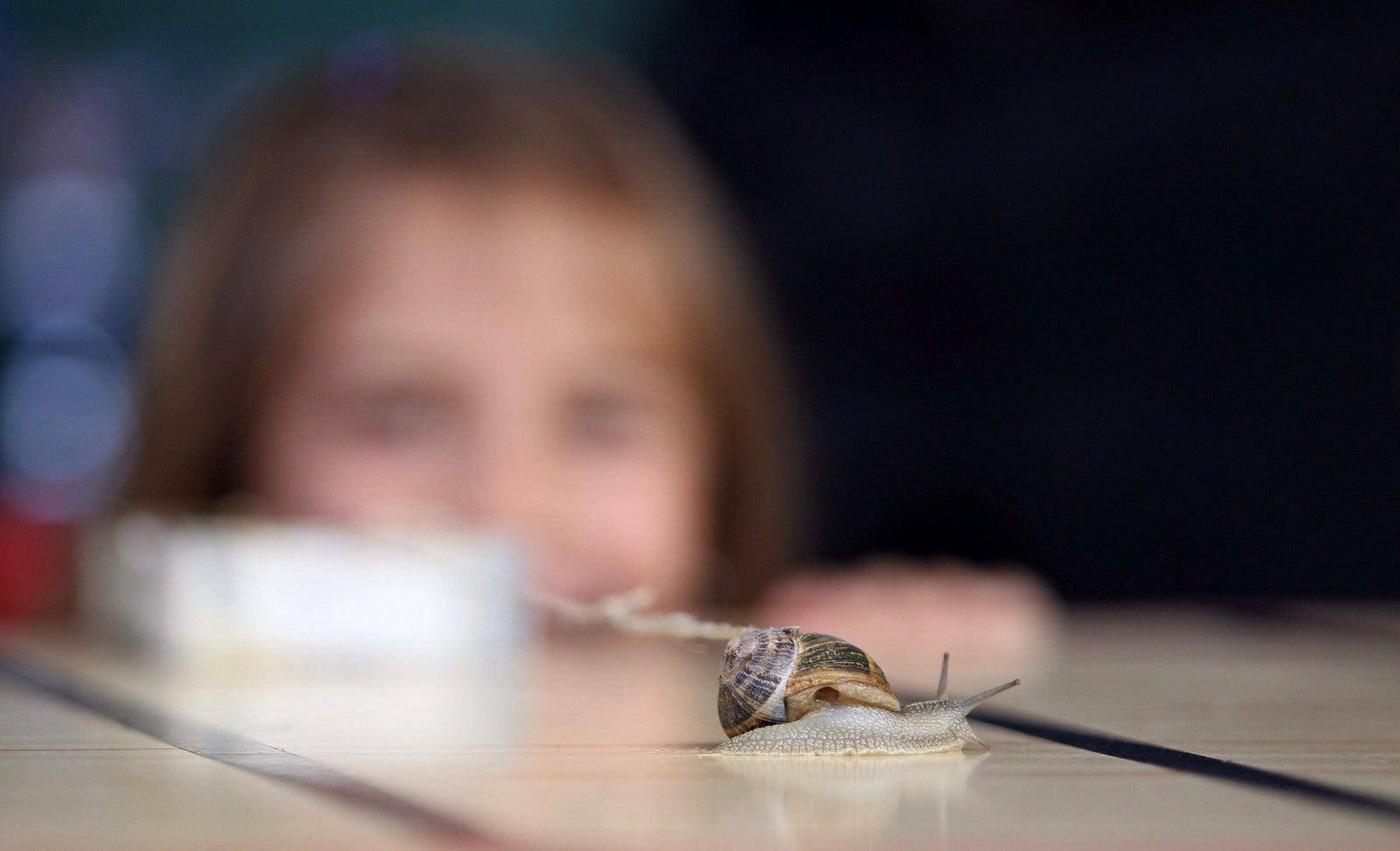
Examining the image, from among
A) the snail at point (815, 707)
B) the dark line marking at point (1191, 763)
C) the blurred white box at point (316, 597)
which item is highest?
the blurred white box at point (316, 597)

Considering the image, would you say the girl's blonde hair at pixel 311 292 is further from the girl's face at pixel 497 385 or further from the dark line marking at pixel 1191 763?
the dark line marking at pixel 1191 763

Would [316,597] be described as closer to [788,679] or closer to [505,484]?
[788,679]

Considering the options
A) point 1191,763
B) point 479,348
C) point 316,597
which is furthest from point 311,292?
point 1191,763

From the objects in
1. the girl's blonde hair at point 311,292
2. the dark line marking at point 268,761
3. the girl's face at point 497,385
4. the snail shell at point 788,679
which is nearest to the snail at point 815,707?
the snail shell at point 788,679

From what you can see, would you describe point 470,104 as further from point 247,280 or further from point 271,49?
point 271,49

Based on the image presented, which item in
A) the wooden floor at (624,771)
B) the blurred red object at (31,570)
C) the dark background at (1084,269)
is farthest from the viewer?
the dark background at (1084,269)
